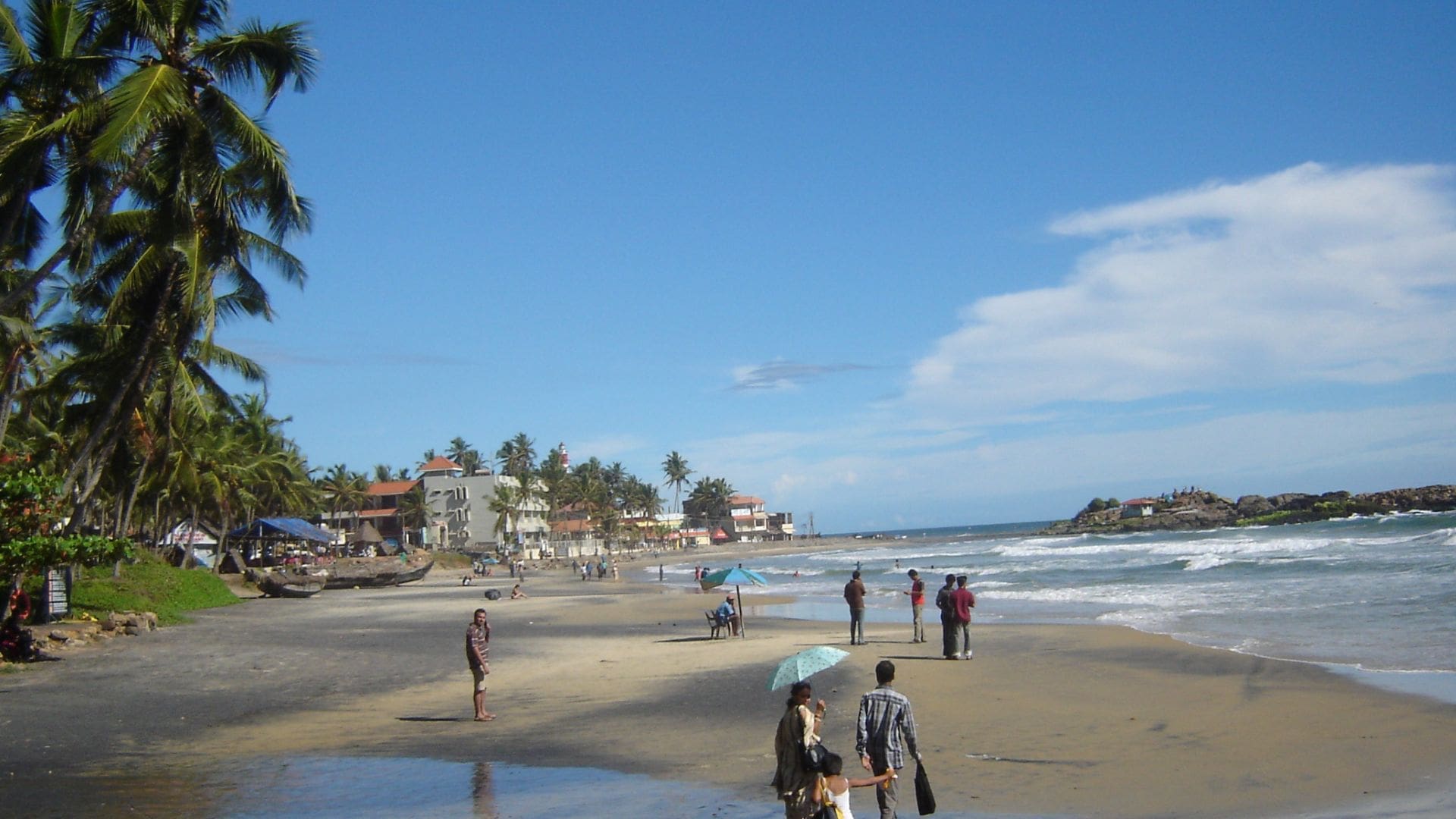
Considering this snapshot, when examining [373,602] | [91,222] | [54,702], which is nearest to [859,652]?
[54,702]

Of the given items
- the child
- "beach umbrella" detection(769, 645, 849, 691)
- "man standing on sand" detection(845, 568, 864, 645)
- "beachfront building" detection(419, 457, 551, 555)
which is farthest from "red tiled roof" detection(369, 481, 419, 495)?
the child

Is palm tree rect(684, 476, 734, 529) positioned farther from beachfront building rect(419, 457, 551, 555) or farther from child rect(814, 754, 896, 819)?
child rect(814, 754, 896, 819)

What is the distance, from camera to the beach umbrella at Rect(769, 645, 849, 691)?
809cm

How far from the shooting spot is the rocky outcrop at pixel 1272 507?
9900cm

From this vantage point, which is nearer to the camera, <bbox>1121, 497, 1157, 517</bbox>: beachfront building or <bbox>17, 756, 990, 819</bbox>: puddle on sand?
<bbox>17, 756, 990, 819</bbox>: puddle on sand

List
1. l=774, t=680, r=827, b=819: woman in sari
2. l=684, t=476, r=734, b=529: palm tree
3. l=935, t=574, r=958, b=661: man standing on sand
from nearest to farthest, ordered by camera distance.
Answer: l=774, t=680, r=827, b=819: woman in sari < l=935, t=574, r=958, b=661: man standing on sand < l=684, t=476, r=734, b=529: palm tree

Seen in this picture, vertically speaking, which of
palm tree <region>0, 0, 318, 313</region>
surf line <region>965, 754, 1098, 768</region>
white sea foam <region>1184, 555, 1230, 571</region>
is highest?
palm tree <region>0, 0, 318, 313</region>

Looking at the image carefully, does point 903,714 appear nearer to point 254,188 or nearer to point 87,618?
point 254,188

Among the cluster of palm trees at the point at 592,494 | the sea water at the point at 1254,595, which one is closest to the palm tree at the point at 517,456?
the cluster of palm trees at the point at 592,494

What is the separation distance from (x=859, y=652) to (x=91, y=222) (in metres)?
13.4

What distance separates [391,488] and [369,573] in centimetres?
5554

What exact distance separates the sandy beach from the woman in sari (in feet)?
7.24

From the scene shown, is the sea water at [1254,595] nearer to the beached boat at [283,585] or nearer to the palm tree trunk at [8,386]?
the beached boat at [283,585]

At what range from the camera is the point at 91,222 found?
47.6ft
